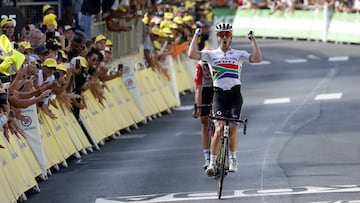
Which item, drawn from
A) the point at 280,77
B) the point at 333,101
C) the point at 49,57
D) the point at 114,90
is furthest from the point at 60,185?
the point at 280,77

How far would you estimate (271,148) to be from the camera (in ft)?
69.5

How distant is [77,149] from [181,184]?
3.99 metres

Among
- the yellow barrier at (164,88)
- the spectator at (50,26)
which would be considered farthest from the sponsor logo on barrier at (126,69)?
the spectator at (50,26)

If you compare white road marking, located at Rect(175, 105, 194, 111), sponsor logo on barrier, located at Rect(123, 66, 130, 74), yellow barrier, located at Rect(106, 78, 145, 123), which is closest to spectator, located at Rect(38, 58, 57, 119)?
yellow barrier, located at Rect(106, 78, 145, 123)

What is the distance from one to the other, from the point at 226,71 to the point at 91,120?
592 centimetres

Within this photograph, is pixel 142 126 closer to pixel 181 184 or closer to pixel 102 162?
pixel 102 162

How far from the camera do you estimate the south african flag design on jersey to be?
1706cm

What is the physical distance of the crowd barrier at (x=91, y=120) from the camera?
16.6 meters

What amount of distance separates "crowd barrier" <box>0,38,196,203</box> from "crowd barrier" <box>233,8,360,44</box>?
16.8 meters

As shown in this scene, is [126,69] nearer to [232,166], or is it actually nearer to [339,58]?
[232,166]

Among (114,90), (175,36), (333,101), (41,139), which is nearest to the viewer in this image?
(41,139)

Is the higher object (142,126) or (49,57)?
(49,57)

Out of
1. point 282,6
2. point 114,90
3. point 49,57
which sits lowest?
point 282,6

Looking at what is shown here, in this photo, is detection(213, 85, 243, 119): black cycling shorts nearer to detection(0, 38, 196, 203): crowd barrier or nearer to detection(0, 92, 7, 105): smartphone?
detection(0, 38, 196, 203): crowd barrier
